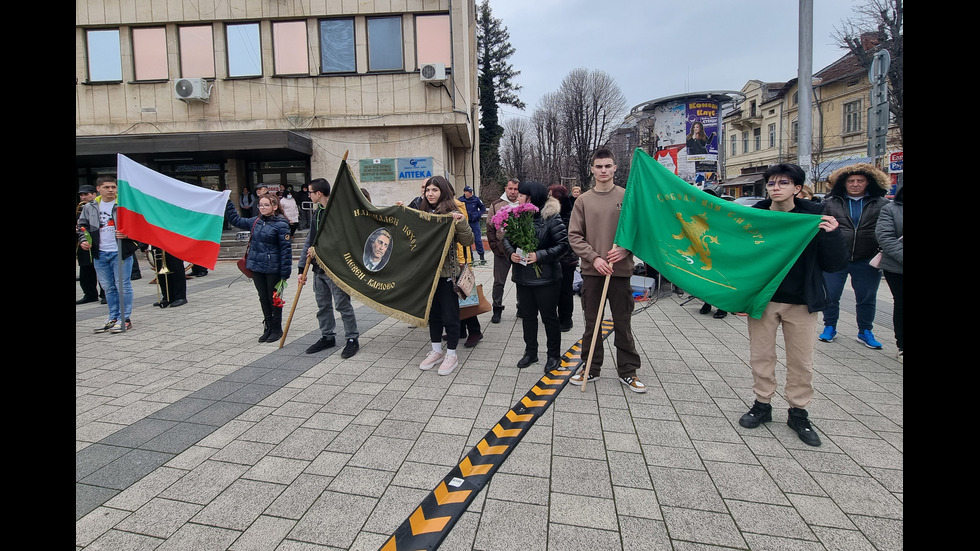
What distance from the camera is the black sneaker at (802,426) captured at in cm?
350

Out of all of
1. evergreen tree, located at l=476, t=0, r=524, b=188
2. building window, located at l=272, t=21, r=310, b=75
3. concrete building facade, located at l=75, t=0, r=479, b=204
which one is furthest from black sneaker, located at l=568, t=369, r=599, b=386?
evergreen tree, located at l=476, t=0, r=524, b=188

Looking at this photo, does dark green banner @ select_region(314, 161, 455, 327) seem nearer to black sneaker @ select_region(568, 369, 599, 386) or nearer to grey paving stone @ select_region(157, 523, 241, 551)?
black sneaker @ select_region(568, 369, 599, 386)

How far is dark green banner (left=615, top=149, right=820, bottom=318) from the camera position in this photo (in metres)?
3.68

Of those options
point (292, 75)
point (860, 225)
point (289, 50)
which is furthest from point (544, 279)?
point (289, 50)

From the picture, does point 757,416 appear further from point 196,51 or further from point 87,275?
point 196,51

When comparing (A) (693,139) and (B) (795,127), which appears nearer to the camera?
(A) (693,139)

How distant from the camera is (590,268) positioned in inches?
185

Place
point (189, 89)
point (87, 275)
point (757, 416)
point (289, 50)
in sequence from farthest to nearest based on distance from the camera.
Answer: point (289, 50) < point (189, 89) < point (87, 275) < point (757, 416)

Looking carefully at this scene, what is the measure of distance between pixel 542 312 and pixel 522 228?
3.01 feet

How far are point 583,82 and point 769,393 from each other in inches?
1412

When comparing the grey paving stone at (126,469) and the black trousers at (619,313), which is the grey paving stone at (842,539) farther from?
the grey paving stone at (126,469)

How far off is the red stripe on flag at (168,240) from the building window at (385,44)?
14060 millimetres

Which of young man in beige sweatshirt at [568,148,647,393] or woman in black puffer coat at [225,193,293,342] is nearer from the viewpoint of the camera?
young man in beige sweatshirt at [568,148,647,393]
